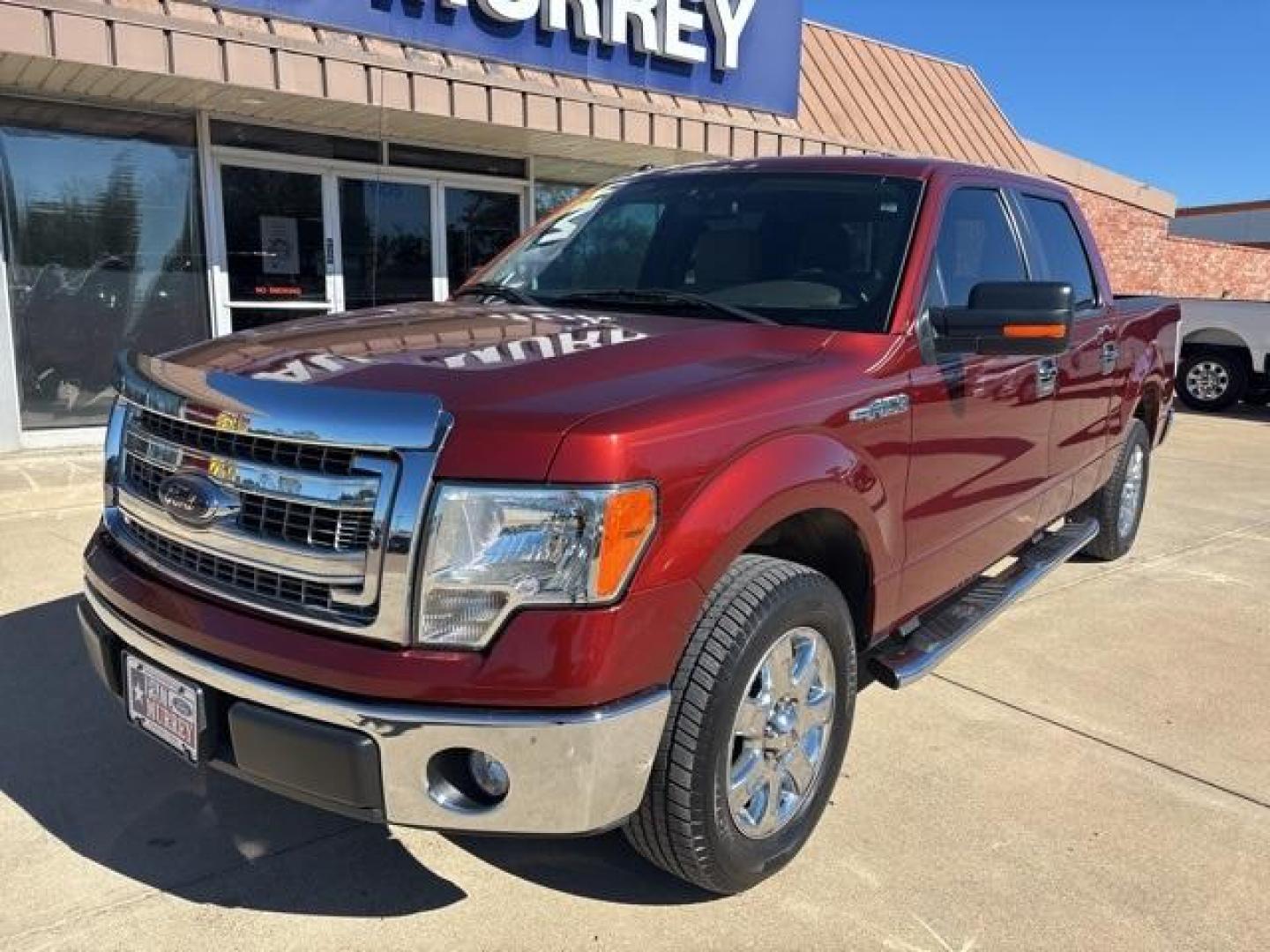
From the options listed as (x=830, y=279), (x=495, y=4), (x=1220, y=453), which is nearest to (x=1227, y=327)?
(x=1220, y=453)

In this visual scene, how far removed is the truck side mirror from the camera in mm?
2840

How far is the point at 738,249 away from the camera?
337cm

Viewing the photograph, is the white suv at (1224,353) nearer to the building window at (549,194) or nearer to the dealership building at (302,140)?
the dealership building at (302,140)

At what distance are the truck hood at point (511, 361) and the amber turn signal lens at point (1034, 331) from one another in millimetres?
530

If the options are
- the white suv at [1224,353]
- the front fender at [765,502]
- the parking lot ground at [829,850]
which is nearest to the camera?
the front fender at [765,502]

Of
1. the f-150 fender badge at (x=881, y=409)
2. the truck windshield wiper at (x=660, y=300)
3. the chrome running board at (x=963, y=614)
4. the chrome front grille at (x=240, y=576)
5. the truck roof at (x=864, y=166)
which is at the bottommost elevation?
the chrome running board at (x=963, y=614)

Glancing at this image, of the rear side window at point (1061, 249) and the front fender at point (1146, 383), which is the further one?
the front fender at point (1146, 383)

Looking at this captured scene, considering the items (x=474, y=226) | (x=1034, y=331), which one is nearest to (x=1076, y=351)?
(x=1034, y=331)

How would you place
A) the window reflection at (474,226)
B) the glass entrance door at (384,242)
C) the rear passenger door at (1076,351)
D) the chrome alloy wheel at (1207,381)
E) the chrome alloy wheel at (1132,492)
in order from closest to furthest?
1. the rear passenger door at (1076,351)
2. the chrome alloy wheel at (1132,492)
3. the glass entrance door at (384,242)
4. the window reflection at (474,226)
5. the chrome alloy wheel at (1207,381)

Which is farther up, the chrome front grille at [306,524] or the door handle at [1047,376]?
the door handle at [1047,376]

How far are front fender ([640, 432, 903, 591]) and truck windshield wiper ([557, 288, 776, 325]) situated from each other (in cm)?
61

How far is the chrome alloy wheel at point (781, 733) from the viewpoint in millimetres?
2406

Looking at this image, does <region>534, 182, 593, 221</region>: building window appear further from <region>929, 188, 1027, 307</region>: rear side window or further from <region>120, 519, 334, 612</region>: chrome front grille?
<region>120, 519, 334, 612</region>: chrome front grille

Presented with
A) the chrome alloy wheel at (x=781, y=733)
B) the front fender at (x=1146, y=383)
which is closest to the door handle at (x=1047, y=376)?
the front fender at (x=1146, y=383)
